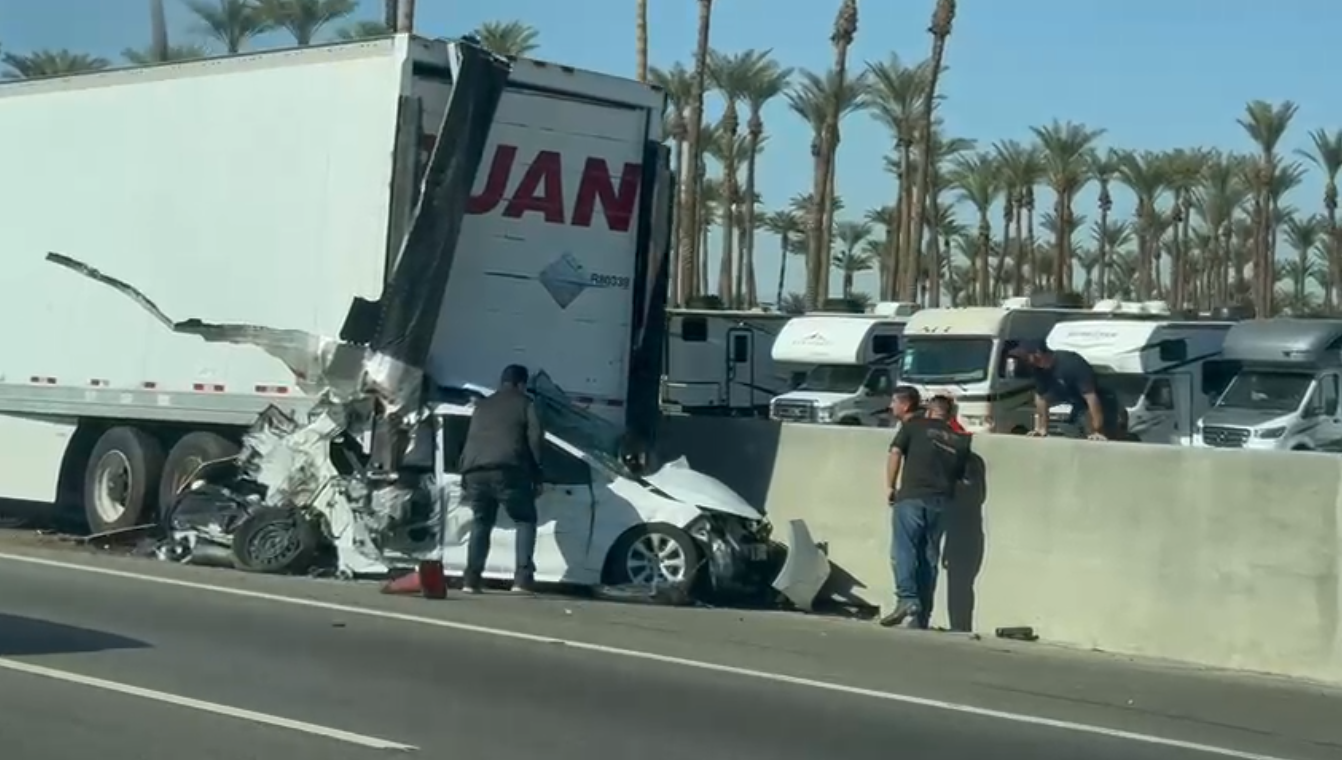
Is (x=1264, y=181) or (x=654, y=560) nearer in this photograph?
(x=654, y=560)

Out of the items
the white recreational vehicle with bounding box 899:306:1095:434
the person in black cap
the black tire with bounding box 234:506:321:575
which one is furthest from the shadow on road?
the white recreational vehicle with bounding box 899:306:1095:434

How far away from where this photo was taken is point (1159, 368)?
3119 centimetres

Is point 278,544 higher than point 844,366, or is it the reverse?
point 844,366

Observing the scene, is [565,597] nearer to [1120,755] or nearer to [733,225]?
[1120,755]

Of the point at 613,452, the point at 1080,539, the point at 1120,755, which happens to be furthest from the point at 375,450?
the point at 1120,755

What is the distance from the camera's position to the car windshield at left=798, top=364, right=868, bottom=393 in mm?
35625

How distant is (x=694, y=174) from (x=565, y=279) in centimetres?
3650

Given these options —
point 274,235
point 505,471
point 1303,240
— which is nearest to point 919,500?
point 505,471

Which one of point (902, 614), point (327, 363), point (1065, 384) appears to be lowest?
point (902, 614)

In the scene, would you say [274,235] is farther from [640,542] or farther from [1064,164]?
[1064,164]

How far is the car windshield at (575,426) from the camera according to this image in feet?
47.9

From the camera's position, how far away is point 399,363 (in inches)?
576

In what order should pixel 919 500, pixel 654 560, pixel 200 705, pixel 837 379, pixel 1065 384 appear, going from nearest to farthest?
pixel 200 705, pixel 919 500, pixel 654 560, pixel 1065 384, pixel 837 379

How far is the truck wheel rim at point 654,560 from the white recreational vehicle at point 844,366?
20.6 metres
